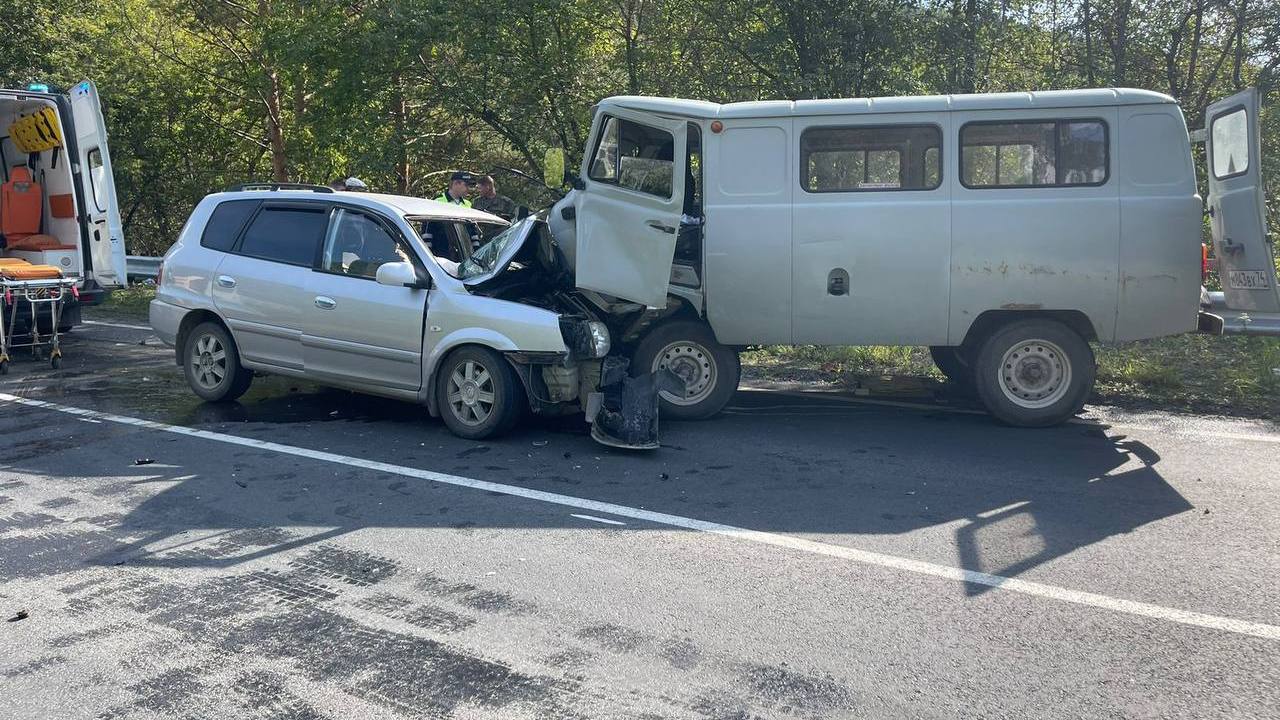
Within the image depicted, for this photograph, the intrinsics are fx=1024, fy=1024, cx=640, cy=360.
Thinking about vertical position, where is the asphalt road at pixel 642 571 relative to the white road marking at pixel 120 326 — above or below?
below

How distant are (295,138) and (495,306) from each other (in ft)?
44.6

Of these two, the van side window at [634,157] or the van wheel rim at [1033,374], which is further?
the van side window at [634,157]

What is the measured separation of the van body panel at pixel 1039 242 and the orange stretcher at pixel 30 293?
9.55 metres

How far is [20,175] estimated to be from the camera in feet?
46.2

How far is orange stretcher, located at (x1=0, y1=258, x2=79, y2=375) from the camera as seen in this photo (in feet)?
35.7

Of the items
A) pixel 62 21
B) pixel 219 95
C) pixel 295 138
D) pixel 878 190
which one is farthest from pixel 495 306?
pixel 62 21

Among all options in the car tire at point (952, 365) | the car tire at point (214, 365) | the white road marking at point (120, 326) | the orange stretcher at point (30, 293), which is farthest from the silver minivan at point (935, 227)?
the white road marking at point (120, 326)

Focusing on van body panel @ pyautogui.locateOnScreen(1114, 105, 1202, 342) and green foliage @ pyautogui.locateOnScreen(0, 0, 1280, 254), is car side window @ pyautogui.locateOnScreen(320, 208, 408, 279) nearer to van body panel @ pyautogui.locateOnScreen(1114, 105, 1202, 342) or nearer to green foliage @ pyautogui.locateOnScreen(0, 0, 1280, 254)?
van body panel @ pyautogui.locateOnScreen(1114, 105, 1202, 342)

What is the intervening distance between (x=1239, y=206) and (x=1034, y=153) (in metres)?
1.70

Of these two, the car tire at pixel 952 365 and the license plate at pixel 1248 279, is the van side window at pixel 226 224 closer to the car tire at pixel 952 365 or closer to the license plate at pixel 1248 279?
the car tire at pixel 952 365

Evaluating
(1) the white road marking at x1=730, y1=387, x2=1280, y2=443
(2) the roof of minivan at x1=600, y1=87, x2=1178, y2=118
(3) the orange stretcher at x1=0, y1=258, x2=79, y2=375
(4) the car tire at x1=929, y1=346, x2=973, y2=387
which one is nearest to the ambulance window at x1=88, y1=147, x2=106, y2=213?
(3) the orange stretcher at x1=0, y1=258, x2=79, y2=375

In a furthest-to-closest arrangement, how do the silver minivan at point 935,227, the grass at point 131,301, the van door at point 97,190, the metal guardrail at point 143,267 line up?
the grass at point 131,301, the metal guardrail at point 143,267, the van door at point 97,190, the silver minivan at point 935,227

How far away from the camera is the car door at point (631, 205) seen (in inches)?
325

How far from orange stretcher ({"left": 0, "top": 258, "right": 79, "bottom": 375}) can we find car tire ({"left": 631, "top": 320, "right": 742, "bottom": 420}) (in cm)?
703
